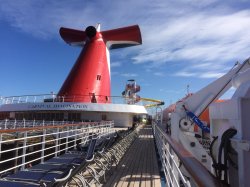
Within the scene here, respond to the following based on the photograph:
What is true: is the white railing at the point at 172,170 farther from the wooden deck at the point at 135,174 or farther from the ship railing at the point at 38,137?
the ship railing at the point at 38,137

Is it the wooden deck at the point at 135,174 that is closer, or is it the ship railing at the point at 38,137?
the ship railing at the point at 38,137

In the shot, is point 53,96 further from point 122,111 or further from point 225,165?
point 225,165

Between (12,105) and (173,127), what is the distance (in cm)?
1564

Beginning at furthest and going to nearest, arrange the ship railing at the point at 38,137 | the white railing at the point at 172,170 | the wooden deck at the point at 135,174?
the wooden deck at the point at 135,174
the ship railing at the point at 38,137
the white railing at the point at 172,170

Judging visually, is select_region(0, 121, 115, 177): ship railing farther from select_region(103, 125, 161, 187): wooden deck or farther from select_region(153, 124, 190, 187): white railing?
select_region(153, 124, 190, 187): white railing

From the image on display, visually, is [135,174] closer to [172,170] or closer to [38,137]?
[172,170]

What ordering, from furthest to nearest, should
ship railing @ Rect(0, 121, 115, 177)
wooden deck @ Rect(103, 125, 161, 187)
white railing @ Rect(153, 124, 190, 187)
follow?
wooden deck @ Rect(103, 125, 161, 187), ship railing @ Rect(0, 121, 115, 177), white railing @ Rect(153, 124, 190, 187)

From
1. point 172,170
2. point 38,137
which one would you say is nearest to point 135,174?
point 172,170

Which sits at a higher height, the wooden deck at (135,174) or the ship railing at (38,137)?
the ship railing at (38,137)

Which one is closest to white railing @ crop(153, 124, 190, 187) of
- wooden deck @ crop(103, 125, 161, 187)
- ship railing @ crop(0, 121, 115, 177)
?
wooden deck @ crop(103, 125, 161, 187)

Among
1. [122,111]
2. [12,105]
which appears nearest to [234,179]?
[122,111]

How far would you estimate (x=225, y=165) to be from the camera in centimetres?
162

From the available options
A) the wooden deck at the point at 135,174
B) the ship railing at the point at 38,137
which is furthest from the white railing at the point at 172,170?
the ship railing at the point at 38,137

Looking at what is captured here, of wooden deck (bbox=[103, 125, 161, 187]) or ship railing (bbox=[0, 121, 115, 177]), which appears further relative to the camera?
wooden deck (bbox=[103, 125, 161, 187])
